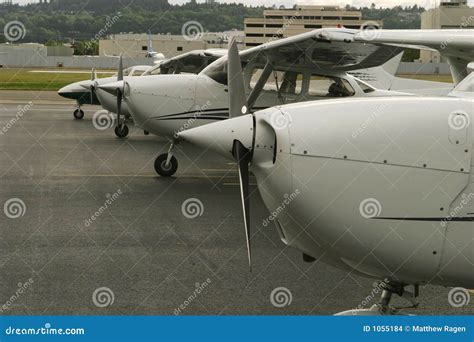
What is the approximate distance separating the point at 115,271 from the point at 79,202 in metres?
4.03

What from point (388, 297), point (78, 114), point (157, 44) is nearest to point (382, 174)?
point (388, 297)

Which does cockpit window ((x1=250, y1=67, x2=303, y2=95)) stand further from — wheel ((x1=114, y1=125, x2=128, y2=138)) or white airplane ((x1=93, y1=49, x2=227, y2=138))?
wheel ((x1=114, y1=125, x2=128, y2=138))

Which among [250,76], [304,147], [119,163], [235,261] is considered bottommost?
[119,163]

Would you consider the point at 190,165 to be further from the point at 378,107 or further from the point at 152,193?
the point at 378,107

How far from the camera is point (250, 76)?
48.1 ft

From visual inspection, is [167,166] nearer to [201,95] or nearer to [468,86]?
[201,95]

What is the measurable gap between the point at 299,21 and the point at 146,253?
37045mm

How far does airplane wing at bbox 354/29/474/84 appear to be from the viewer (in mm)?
7098

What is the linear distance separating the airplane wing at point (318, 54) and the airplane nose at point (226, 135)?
6685mm

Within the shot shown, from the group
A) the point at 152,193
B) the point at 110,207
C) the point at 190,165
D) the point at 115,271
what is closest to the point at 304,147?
the point at 115,271

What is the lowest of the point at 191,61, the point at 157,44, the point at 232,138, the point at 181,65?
the point at 157,44

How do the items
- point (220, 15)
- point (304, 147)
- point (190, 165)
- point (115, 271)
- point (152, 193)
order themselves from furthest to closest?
point (220, 15) < point (190, 165) < point (152, 193) < point (115, 271) < point (304, 147)

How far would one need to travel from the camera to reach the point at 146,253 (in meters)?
8.88

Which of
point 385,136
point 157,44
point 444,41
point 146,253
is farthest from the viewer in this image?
point 157,44
